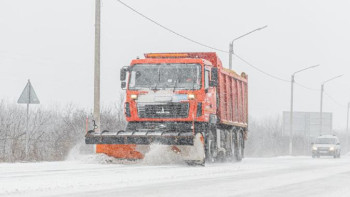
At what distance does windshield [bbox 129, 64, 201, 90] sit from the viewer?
21438mm

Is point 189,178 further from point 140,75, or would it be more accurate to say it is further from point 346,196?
point 140,75

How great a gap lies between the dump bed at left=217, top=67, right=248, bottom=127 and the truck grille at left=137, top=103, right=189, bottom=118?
8.51 feet

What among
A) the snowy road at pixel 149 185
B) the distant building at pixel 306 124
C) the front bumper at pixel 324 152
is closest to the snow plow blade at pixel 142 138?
the snowy road at pixel 149 185

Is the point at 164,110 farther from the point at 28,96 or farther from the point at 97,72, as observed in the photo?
the point at 28,96

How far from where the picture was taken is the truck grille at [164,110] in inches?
837

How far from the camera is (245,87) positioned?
28.8 meters

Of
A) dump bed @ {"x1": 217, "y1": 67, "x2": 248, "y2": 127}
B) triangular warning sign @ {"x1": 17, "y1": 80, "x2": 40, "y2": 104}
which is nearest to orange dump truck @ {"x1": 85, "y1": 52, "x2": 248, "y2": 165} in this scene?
dump bed @ {"x1": 217, "y1": 67, "x2": 248, "y2": 127}

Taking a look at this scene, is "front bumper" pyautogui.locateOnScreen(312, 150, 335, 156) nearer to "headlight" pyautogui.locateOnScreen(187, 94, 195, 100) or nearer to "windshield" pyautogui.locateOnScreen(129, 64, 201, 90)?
"windshield" pyautogui.locateOnScreen(129, 64, 201, 90)

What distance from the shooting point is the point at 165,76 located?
2166cm

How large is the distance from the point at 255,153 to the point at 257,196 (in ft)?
123

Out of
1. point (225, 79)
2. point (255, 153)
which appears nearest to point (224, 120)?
point (225, 79)

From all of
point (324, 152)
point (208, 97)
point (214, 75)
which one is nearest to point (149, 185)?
point (214, 75)

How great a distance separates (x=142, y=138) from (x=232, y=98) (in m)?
6.79

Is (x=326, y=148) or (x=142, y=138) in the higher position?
(x=142, y=138)
